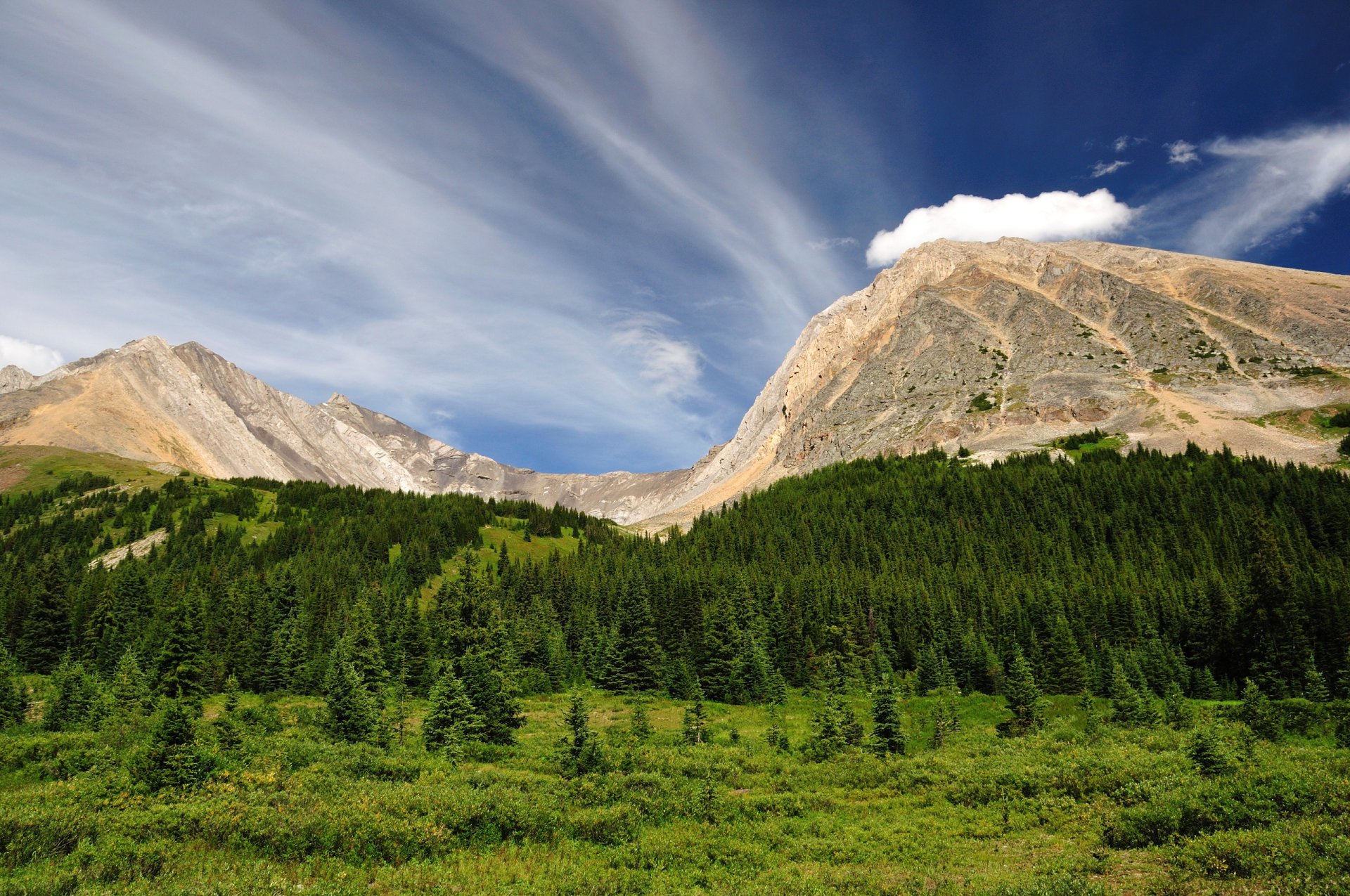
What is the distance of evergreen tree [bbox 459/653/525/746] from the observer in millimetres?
43688

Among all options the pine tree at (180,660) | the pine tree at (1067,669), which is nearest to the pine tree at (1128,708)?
the pine tree at (1067,669)

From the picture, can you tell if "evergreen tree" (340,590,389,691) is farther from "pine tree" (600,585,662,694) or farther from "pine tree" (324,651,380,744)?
"pine tree" (600,585,662,694)

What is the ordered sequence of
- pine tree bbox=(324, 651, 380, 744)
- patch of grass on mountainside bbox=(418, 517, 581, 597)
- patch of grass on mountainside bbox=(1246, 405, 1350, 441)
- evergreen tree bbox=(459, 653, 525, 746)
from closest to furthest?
pine tree bbox=(324, 651, 380, 744), evergreen tree bbox=(459, 653, 525, 746), patch of grass on mountainside bbox=(418, 517, 581, 597), patch of grass on mountainside bbox=(1246, 405, 1350, 441)

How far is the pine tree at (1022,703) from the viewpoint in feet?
164

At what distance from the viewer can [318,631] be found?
298 feet

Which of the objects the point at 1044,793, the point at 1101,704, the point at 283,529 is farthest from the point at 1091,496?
the point at 283,529

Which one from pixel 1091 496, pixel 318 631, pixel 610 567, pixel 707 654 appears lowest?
pixel 318 631

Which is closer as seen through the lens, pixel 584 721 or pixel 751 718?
pixel 584 721

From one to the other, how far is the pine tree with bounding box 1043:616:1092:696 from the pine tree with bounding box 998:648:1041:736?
21.9 metres

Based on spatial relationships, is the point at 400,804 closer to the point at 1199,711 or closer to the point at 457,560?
the point at 1199,711

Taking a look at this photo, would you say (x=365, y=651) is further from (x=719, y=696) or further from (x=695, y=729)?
(x=719, y=696)

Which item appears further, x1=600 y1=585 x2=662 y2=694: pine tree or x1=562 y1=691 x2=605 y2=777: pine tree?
x1=600 y1=585 x2=662 y2=694: pine tree

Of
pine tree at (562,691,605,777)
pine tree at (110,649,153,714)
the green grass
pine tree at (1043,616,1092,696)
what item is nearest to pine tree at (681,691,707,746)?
the green grass

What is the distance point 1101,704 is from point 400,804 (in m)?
61.3
